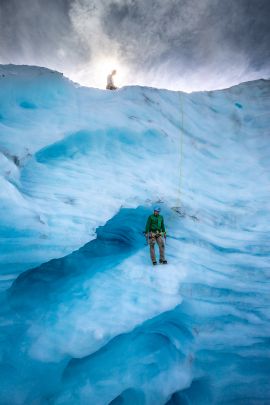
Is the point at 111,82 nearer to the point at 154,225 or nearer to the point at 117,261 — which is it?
the point at 154,225

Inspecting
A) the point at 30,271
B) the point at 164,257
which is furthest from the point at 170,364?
the point at 30,271

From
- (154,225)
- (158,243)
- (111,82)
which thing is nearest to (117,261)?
(158,243)

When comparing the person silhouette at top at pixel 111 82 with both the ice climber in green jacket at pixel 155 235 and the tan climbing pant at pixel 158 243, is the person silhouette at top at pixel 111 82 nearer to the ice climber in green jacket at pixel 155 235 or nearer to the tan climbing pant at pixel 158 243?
the ice climber in green jacket at pixel 155 235

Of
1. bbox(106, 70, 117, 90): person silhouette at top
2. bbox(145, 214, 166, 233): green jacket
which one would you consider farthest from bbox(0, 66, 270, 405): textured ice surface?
bbox(106, 70, 117, 90): person silhouette at top

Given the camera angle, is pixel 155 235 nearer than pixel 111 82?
Yes

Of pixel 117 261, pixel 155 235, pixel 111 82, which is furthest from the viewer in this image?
pixel 111 82

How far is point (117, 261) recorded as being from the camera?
6.04 m

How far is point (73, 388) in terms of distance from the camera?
14.8 feet

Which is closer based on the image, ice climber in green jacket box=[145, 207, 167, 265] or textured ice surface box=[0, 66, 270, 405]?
textured ice surface box=[0, 66, 270, 405]

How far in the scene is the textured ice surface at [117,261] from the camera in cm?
466

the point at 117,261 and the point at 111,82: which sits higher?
the point at 111,82

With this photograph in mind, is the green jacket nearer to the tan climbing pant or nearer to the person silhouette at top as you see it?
the tan climbing pant

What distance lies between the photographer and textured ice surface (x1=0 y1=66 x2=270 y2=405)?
15.3ft

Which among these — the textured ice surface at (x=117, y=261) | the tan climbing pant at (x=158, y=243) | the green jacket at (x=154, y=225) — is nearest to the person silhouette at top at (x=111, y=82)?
the textured ice surface at (x=117, y=261)
